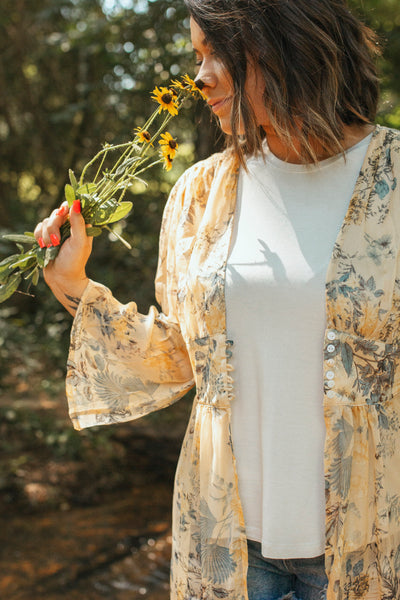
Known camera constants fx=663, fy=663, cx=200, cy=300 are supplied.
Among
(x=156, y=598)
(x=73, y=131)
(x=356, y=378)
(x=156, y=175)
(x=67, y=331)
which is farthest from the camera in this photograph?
(x=73, y=131)

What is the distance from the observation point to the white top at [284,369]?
124cm

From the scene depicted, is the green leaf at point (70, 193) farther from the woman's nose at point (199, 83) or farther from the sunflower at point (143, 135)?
the woman's nose at point (199, 83)

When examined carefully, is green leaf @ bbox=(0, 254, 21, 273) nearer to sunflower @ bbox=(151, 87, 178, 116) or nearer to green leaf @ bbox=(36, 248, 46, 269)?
green leaf @ bbox=(36, 248, 46, 269)

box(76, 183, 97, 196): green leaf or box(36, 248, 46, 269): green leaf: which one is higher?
box(76, 183, 97, 196): green leaf

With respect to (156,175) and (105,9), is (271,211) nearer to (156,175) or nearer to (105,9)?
(156,175)

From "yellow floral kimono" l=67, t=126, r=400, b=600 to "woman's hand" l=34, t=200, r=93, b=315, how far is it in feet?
0.11

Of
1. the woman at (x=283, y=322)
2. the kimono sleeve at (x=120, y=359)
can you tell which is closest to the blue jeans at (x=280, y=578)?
the woman at (x=283, y=322)

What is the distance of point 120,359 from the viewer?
1487mm

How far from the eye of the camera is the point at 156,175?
9.91 feet

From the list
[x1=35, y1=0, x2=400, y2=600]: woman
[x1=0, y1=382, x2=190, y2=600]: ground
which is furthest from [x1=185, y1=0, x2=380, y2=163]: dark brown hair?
[x1=0, y1=382, x2=190, y2=600]: ground

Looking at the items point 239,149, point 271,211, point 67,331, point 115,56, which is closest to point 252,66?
point 239,149

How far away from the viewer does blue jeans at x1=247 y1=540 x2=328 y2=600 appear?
1.27 meters

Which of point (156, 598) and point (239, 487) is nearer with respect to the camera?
point (239, 487)

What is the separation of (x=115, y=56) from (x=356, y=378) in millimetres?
2134
